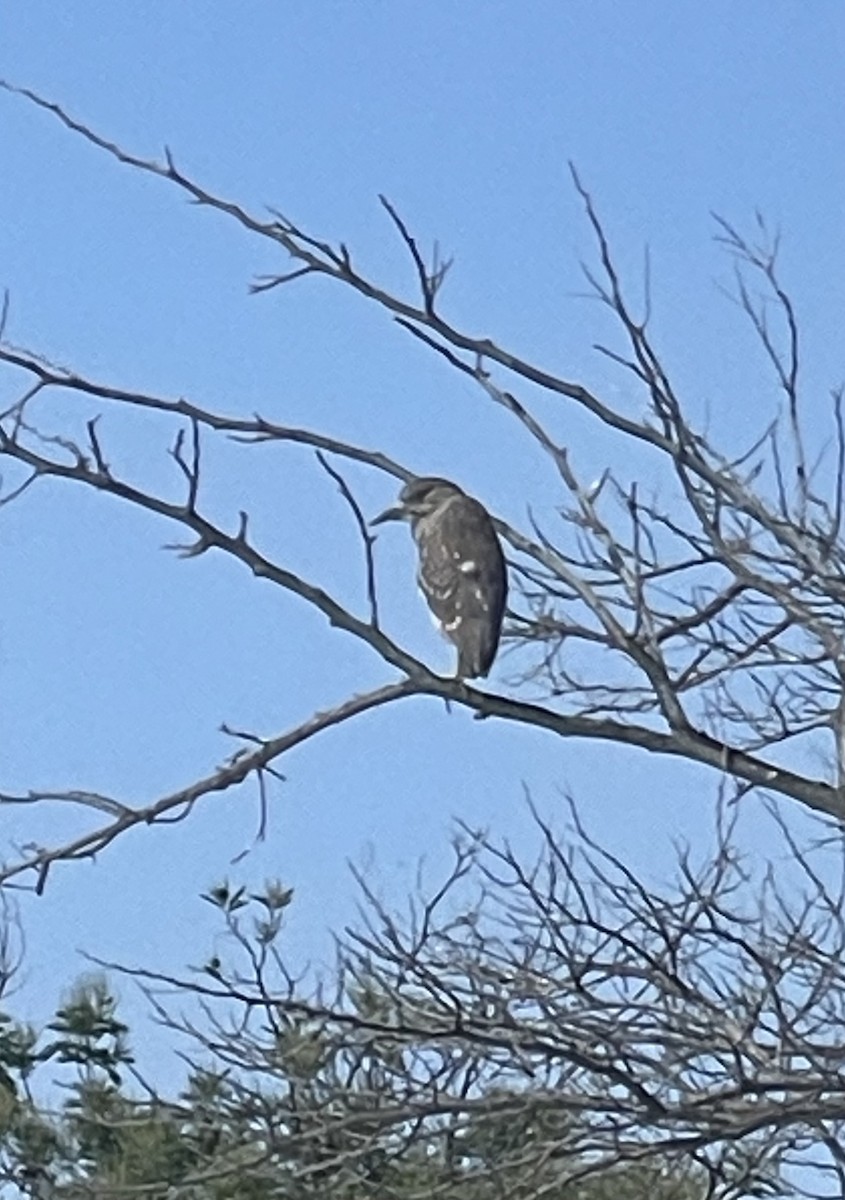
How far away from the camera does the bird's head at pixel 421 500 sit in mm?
9008

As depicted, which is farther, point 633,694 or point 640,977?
point 633,694

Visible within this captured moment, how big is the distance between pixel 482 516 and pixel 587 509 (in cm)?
217

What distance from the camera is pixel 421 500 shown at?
30.0 feet

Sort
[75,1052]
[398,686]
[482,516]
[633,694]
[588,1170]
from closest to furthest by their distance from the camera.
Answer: [398,686], [588,1170], [633,694], [482,516], [75,1052]

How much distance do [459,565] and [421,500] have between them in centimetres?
31

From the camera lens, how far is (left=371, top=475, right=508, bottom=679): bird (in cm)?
856

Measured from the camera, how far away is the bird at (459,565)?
856cm

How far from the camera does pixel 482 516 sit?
8930 mm

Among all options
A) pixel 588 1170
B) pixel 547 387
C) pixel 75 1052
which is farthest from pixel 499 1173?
pixel 75 1052

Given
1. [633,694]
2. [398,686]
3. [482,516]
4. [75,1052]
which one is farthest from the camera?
[75,1052]

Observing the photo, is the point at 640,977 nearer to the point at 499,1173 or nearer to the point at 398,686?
the point at 499,1173

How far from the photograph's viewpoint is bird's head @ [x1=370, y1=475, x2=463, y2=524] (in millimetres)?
9008

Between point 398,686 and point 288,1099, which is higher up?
point 398,686

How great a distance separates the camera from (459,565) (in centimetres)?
896
